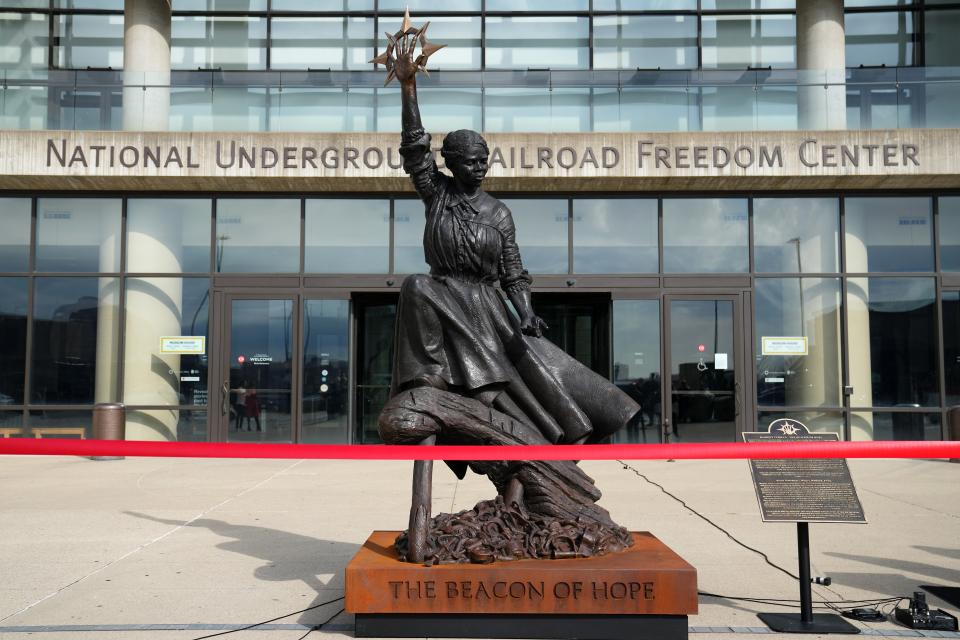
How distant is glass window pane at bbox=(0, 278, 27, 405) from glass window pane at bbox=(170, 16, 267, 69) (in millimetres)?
5581

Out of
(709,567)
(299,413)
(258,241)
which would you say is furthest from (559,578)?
(258,241)

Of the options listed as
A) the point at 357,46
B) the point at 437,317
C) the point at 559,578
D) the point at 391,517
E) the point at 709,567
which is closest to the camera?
the point at 559,578

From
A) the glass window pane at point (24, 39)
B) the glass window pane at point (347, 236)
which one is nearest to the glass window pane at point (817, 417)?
the glass window pane at point (347, 236)

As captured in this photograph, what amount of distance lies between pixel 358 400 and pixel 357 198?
3.73 metres

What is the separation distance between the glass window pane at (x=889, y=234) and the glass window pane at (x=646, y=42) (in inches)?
194

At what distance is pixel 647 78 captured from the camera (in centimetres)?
1527

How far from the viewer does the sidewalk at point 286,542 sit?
4.83m

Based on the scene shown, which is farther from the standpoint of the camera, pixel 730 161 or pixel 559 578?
pixel 730 161

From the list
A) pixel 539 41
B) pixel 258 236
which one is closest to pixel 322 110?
pixel 258 236

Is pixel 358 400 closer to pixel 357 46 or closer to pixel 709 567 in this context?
pixel 357 46

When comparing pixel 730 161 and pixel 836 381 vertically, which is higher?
pixel 730 161

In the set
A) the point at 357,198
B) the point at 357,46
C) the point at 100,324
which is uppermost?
the point at 357,46

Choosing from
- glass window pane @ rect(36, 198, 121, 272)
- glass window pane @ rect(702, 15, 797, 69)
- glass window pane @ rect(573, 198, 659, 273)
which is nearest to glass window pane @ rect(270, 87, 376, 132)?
glass window pane @ rect(36, 198, 121, 272)

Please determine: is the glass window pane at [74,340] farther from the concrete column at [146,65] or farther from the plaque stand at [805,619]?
the plaque stand at [805,619]
